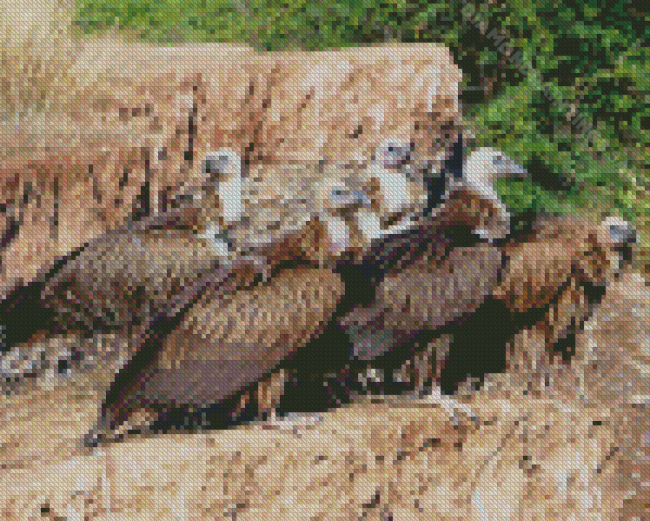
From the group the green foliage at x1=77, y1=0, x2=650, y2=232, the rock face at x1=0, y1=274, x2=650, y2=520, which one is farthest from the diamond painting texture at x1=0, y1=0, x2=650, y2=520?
the green foliage at x1=77, y1=0, x2=650, y2=232

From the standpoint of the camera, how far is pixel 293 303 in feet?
15.8

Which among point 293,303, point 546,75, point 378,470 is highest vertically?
point 546,75

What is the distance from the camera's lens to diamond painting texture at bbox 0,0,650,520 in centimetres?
389

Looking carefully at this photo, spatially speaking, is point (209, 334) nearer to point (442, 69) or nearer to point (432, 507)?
point (432, 507)

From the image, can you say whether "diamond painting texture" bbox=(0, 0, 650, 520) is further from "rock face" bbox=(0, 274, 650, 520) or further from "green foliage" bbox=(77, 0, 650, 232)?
"green foliage" bbox=(77, 0, 650, 232)

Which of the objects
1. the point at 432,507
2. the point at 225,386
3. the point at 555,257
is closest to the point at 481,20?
the point at 555,257

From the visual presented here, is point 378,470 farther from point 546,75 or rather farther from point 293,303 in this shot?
point 546,75

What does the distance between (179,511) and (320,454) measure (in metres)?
0.69

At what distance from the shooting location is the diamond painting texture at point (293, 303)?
389 centimetres

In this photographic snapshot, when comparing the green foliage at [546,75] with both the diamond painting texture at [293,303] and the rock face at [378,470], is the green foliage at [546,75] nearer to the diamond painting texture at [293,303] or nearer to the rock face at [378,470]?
the diamond painting texture at [293,303]

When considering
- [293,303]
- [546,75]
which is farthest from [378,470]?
[546,75]

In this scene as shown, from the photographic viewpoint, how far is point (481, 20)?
782cm

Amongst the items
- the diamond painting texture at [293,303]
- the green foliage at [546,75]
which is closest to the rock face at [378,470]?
the diamond painting texture at [293,303]

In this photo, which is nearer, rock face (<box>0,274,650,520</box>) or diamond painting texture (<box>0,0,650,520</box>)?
rock face (<box>0,274,650,520</box>)
